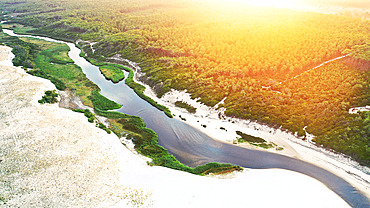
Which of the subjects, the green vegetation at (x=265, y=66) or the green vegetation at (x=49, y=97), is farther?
the green vegetation at (x=49, y=97)

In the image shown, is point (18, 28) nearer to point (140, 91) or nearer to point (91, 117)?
point (140, 91)

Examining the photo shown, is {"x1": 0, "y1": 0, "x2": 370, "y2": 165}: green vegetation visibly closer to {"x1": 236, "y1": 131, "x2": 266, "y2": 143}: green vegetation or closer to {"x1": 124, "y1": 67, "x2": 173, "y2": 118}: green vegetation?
{"x1": 124, "y1": 67, "x2": 173, "y2": 118}: green vegetation

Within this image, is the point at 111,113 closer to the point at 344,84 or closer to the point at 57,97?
the point at 57,97

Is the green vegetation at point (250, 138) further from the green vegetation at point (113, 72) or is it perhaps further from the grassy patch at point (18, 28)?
the grassy patch at point (18, 28)

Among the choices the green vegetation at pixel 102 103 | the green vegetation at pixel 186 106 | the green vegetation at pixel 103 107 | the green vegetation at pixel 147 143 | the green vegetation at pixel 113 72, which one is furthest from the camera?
the green vegetation at pixel 113 72

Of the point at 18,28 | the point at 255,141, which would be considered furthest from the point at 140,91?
the point at 18,28

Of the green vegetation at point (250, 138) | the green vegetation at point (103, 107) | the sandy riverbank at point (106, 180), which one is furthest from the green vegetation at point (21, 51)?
the green vegetation at point (250, 138)

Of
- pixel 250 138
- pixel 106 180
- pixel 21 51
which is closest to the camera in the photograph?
pixel 106 180
